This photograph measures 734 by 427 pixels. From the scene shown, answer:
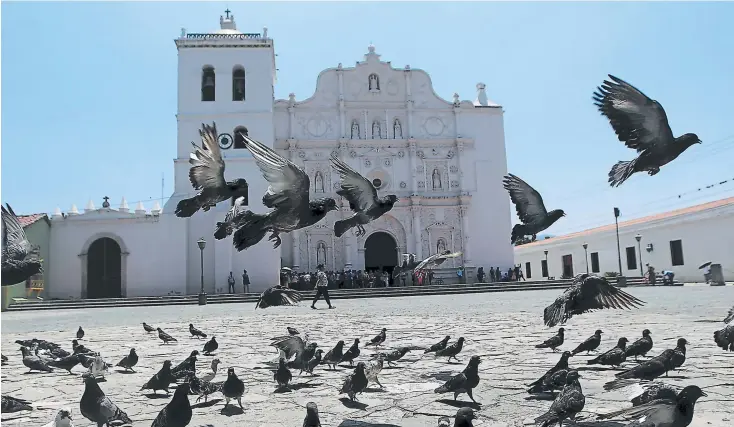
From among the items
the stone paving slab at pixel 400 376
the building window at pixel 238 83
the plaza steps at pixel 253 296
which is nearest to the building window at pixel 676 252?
the plaza steps at pixel 253 296

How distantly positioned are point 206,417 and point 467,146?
1287 inches

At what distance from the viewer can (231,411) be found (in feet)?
14.2

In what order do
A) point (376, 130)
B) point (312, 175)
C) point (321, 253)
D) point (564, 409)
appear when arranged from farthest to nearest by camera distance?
point (376, 130)
point (312, 175)
point (321, 253)
point (564, 409)

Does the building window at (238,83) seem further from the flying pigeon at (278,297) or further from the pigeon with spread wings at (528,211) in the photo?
the pigeon with spread wings at (528,211)

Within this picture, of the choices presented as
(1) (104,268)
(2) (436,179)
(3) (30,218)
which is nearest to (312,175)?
(2) (436,179)

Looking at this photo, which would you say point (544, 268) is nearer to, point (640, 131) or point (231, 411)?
point (640, 131)

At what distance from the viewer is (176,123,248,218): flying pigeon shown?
13.9 feet

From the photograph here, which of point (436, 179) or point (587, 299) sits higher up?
point (436, 179)

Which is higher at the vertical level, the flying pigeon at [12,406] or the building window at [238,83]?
the building window at [238,83]

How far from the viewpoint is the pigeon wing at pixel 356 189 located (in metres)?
4.20

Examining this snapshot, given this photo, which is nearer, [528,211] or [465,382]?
[465,382]

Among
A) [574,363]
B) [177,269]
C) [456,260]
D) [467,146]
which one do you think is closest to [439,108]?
[467,146]

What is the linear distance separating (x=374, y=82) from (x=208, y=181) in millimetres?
32170

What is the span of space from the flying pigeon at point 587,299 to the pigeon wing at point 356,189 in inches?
69.4
